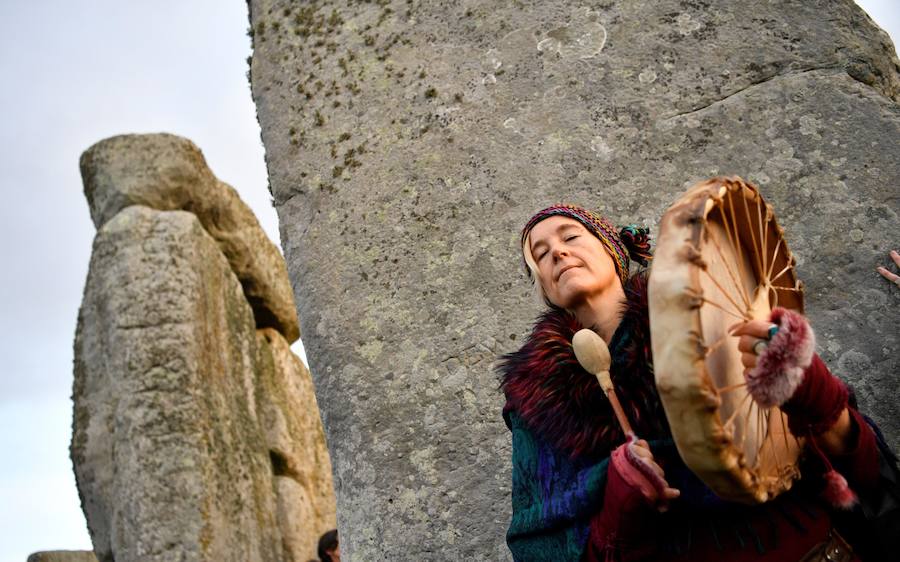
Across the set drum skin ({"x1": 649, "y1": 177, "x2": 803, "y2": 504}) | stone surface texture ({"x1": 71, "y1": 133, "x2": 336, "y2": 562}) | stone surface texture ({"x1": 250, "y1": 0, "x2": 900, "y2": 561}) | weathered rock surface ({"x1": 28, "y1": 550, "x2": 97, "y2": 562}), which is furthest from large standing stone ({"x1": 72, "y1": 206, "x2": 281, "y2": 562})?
drum skin ({"x1": 649, "y1": 177, "x2": 803, "y2": 504})

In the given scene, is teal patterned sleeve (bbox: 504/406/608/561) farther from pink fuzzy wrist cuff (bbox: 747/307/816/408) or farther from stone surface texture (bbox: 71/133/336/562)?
stone surface texture (bbox: 71/133/336/562)

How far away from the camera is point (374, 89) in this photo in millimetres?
3654

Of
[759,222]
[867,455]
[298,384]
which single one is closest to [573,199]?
[759,222]

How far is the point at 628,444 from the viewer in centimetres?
195

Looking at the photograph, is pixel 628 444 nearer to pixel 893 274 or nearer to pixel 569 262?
pixel 569 262

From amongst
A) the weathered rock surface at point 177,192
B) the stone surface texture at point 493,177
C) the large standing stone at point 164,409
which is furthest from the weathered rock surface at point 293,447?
the stone surface texture at point 493,177

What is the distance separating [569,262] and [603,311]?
13 cm

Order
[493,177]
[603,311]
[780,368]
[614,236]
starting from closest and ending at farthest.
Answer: [780,368] < [603,311] < [614,236] < [493,177]

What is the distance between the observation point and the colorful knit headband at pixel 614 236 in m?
2.46

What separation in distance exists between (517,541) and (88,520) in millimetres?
3394

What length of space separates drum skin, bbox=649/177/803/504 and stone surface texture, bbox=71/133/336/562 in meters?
3.38

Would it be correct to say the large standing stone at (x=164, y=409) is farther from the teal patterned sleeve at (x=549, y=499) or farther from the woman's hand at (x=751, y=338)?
the woman's hand at (x=751, y=338)

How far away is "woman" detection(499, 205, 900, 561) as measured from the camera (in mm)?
1896

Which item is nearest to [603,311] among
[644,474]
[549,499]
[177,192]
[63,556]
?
[549,499]
